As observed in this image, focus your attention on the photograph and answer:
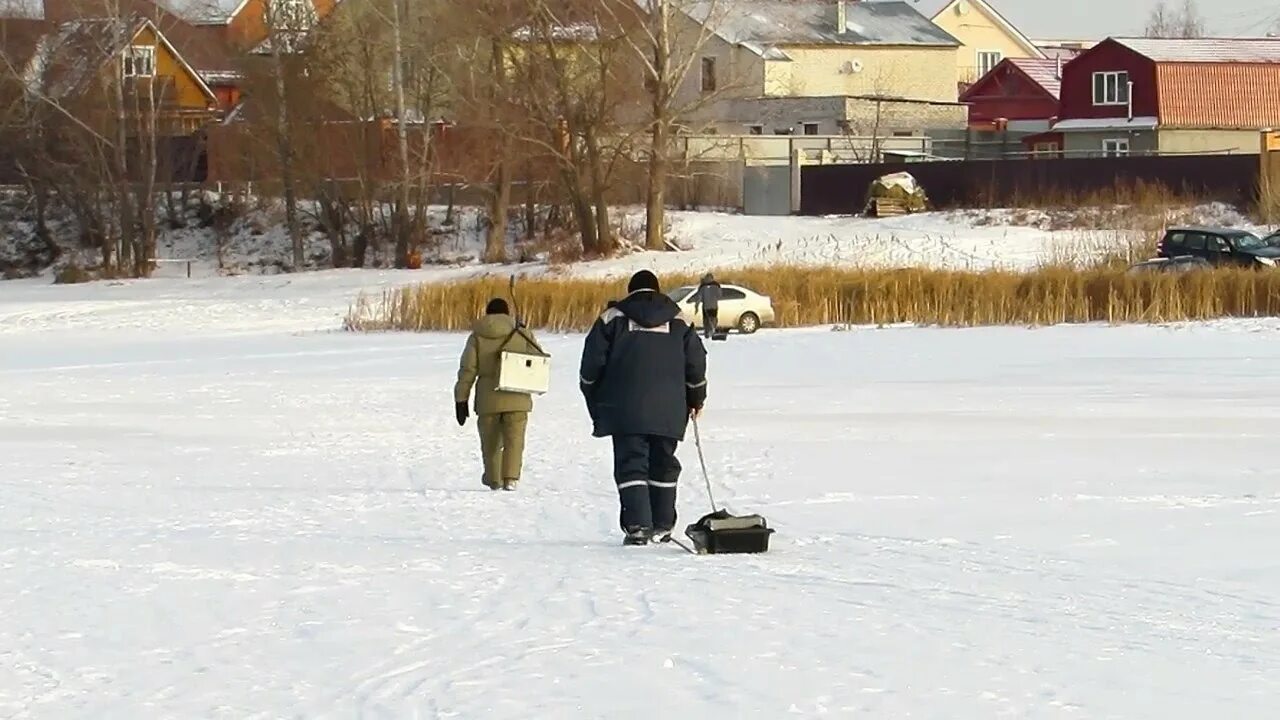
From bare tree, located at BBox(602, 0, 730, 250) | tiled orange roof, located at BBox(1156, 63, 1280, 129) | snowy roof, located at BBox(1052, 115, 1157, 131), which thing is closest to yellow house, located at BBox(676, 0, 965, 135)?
snowy roof, located at BBox(1052, 115, 1157, 131)

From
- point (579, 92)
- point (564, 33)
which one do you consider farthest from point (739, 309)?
point (564, 33)

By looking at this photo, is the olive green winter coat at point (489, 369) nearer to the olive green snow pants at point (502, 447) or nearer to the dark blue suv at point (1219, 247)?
the olive green snow pants at point (502, 447)

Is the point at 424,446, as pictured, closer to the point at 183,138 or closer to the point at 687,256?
the point at 687,256

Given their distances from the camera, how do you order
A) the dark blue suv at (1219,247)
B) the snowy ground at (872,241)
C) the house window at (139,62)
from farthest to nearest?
the house window at (139,62), the snowy ground at (872,241), the dark blue suv at (1219,247)

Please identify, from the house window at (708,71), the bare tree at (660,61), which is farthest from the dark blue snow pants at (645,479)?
the house window at (708,71)

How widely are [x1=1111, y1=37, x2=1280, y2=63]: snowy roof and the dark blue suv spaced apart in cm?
3257

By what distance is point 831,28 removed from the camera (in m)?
87.7

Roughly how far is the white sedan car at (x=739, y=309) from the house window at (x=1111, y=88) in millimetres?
41303

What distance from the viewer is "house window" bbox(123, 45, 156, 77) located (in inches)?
2372

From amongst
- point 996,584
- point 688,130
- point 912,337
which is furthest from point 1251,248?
point 996,584

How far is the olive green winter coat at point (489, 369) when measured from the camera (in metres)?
15.3

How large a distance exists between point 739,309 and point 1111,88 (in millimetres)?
42316

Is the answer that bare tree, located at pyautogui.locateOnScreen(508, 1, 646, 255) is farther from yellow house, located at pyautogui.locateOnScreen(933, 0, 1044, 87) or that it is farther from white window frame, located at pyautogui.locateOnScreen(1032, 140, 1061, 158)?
yellow house, located at pyautogui.locateOnScreen(933, 0, 1044, 87)

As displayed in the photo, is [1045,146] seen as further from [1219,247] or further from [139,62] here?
[1219,247]
